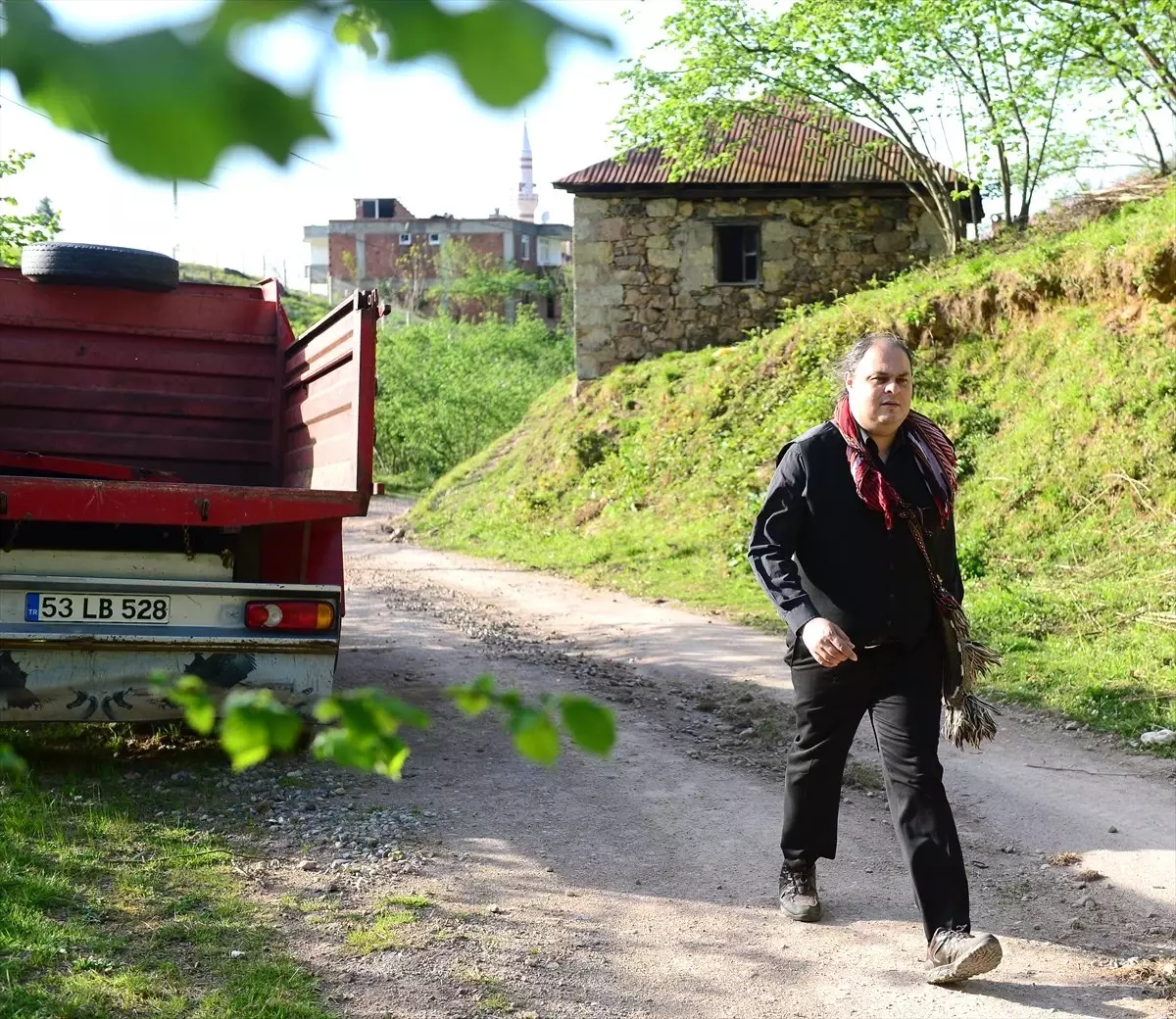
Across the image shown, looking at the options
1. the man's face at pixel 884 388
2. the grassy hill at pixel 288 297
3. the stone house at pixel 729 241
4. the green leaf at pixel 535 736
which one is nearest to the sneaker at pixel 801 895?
the man's face at pixel 884 388

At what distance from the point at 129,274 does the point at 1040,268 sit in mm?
10794

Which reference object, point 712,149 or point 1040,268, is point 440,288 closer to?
point 712,149

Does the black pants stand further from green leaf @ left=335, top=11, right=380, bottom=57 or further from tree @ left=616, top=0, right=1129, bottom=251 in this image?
tree @ left=616, top=0, right=1129, bottom=251

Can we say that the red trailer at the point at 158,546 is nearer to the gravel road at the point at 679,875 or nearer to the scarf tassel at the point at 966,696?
the gravel road at the point at 679,875

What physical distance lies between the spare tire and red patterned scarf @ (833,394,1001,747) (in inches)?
193

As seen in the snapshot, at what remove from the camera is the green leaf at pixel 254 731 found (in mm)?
1190

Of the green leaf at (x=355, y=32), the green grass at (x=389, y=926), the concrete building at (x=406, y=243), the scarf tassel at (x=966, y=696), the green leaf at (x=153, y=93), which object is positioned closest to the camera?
the green leaf at (x=153, y=93)

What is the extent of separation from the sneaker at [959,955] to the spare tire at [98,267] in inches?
225

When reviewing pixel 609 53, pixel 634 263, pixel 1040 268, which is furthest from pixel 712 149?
pixel 609 53

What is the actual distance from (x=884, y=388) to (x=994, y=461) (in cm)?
980

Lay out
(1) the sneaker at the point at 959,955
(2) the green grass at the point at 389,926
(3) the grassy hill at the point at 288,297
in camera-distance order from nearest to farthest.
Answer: (1) the sneaker at the point at 959,955, (2) the green grass at the point at 389,926, (3) the grassy hill at the point at 288,297

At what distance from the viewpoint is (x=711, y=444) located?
18.4 meters

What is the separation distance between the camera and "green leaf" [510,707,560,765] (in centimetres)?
122

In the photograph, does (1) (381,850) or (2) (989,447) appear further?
(2) (989,447)
